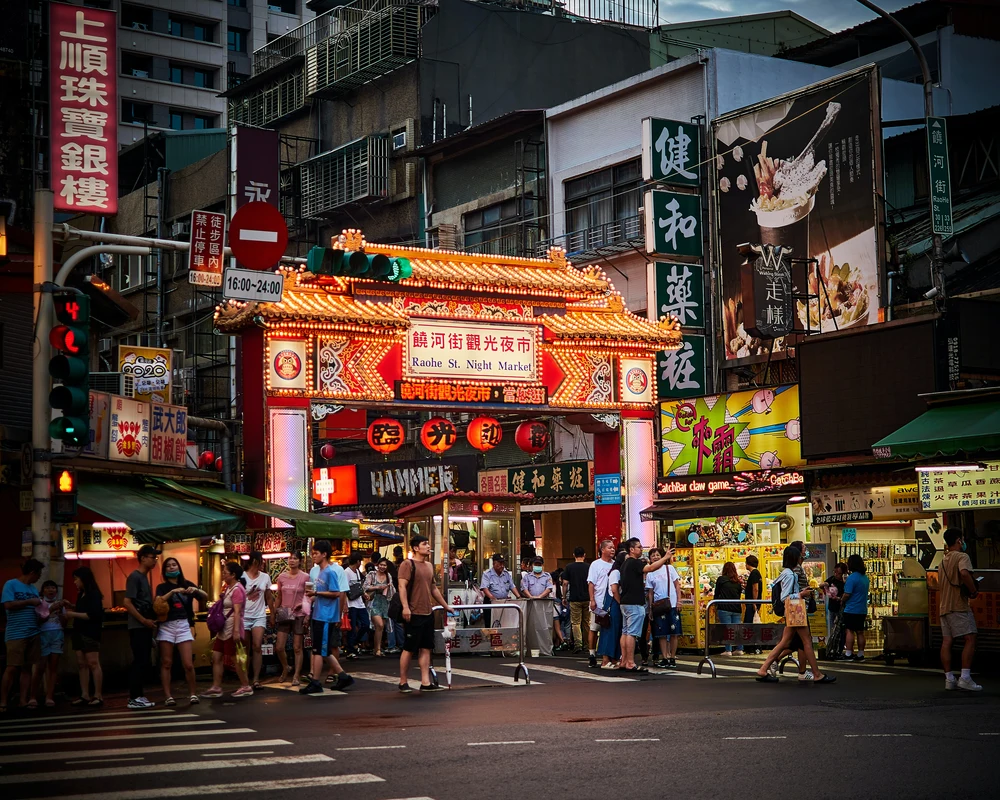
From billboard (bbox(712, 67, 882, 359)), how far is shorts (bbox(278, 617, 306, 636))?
1274 centimetres

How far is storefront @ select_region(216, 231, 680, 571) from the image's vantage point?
2623cm

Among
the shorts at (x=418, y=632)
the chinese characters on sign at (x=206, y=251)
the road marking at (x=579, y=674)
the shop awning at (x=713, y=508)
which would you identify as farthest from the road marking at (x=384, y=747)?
the shop awning at (x=713, y=508)

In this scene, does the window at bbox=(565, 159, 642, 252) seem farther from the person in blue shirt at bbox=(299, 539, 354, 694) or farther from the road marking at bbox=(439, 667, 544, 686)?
the person in blue shirt at bbox=(299, 539, 354, 694)

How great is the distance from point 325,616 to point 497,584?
24.5 ft

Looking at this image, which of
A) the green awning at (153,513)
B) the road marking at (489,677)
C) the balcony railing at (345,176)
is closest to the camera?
the road marking at (489,677)

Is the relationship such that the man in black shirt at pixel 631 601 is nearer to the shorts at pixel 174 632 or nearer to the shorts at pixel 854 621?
the shorts at pixel 854 621

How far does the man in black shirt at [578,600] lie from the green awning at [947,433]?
18.9 ft

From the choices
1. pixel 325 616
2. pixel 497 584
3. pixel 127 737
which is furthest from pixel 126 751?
pixel 497 584

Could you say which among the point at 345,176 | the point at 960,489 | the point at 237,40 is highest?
the point at 237,40

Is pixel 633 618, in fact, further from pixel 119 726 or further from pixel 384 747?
pixel 384 747

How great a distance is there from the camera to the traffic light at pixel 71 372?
16875 mm

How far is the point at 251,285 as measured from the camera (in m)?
18.8

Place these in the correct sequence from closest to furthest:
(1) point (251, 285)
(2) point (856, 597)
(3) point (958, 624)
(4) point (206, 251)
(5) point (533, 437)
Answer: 1. (3) point (958, 624)
2. (1) point (251, 285)
3. (4) point (206, 251)
4. (2) point (856, 597)
5. (5) point (533, 437)

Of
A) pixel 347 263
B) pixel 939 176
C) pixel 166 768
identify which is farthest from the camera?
pixel 939 176
